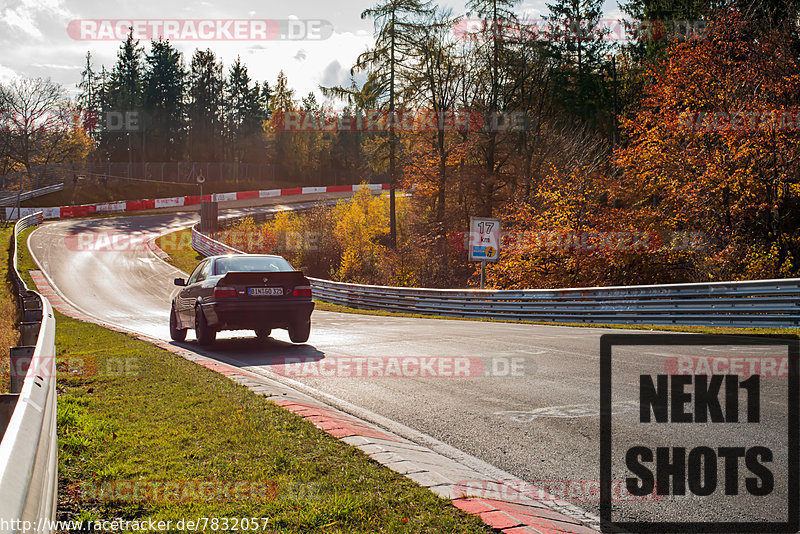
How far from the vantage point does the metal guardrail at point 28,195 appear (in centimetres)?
5588

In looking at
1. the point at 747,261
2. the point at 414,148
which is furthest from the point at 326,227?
the point at 747,261

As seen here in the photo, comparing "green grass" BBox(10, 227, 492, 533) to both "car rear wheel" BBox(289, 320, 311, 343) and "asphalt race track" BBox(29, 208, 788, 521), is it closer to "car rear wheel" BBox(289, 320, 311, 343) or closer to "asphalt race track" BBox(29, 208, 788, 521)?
"asphalt race track" BBox(29, 208, 788, 521)

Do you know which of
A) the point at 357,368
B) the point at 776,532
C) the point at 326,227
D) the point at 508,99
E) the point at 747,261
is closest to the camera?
the point at 776,532

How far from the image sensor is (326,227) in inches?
1838

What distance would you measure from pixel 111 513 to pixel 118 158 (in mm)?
89702

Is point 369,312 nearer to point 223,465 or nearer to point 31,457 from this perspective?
point 223,465

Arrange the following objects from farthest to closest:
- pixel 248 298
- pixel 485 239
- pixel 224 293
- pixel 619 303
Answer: pixel 485 239, pixel 619 303, pixel 248 298, pixel 224 293

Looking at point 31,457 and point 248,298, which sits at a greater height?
point 31,457

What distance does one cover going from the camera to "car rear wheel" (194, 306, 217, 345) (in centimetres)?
1201

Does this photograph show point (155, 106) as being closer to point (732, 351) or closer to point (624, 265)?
point (624, 265)

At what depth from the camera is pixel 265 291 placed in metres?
11.7

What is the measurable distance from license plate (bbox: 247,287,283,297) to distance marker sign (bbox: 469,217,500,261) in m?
13.7

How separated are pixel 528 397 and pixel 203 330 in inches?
280

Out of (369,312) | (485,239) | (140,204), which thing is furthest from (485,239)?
(140,204)
